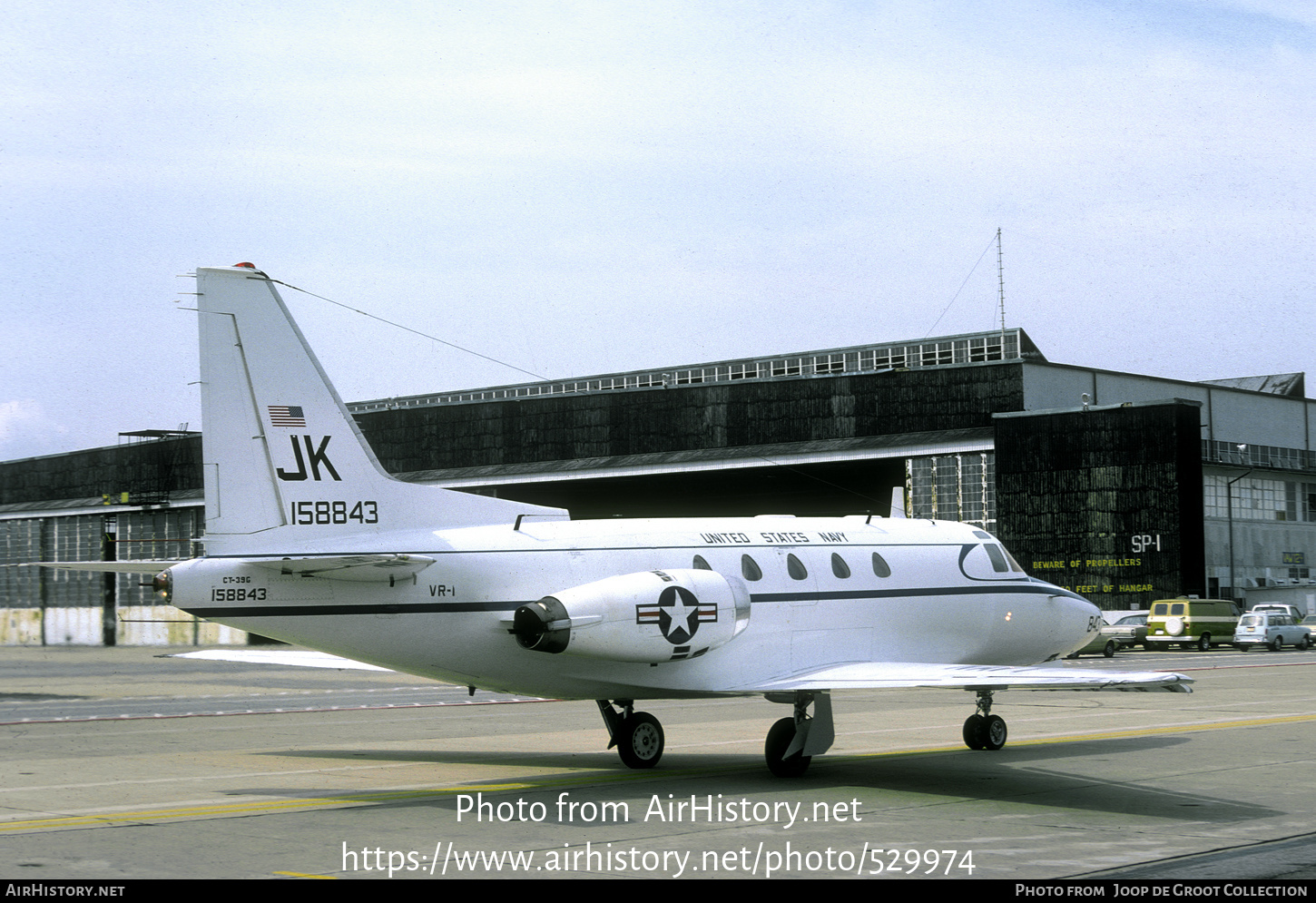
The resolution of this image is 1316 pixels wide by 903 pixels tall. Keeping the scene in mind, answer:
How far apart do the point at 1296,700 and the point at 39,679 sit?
34.3 meters

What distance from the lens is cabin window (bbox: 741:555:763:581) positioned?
1758 centimetres

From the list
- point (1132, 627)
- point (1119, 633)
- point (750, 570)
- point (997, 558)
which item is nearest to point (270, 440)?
point (750, 570)

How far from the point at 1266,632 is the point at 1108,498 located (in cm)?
963

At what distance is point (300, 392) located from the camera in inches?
631

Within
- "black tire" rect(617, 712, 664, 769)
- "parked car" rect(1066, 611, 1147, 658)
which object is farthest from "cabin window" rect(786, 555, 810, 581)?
"parked car" rect(1066, 611, 1147, 658)

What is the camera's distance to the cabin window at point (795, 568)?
18.0 m

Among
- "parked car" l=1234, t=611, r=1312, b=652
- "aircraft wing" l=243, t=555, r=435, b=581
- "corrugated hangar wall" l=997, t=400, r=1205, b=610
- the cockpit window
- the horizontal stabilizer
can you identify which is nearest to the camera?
"aircraft wing" l=243, t=555, r=435, b=581

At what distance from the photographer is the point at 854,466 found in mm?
71000

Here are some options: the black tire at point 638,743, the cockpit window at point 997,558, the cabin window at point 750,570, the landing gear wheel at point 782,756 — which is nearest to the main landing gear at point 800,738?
the landing gear wheel at point 782,756

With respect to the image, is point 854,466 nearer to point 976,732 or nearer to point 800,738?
point 976,732

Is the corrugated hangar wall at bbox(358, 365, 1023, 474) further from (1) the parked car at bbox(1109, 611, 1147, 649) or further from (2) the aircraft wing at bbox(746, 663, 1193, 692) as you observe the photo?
(2) the aircraft wing at bbox(746, 663, 1193, 692)

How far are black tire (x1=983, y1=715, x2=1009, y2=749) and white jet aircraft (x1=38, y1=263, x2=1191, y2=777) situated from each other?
10.4 ft
